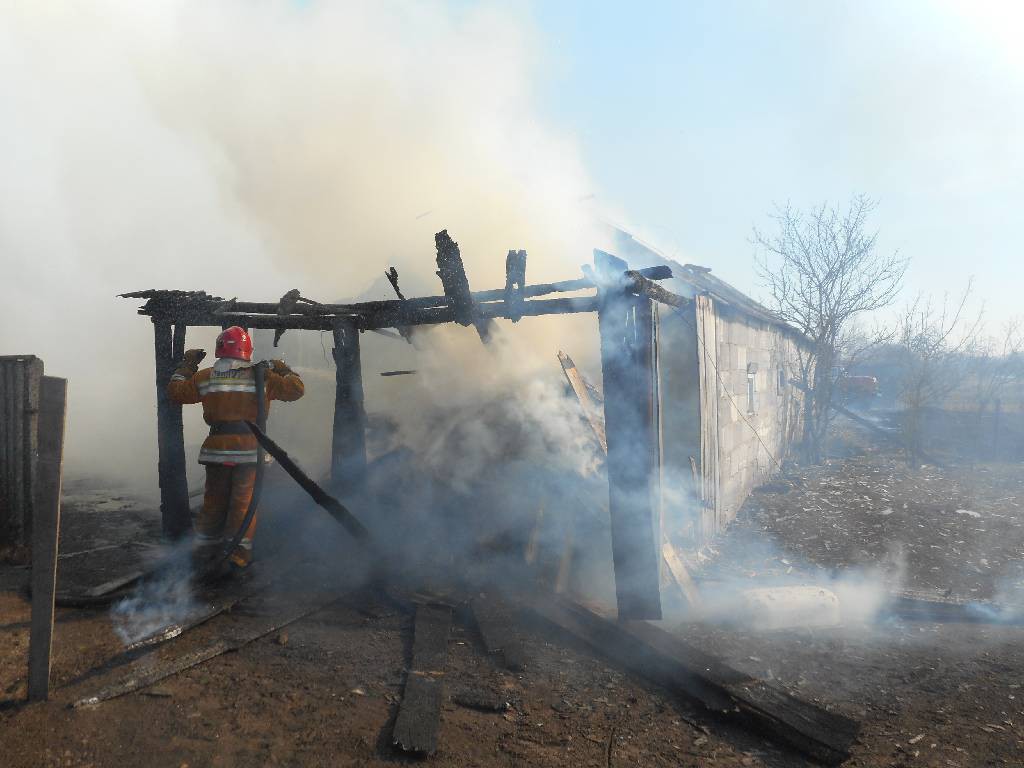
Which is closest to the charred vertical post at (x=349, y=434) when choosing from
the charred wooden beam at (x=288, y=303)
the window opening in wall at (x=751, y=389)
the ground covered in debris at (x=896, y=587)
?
the charred wooden beam at (x=288, y=303)

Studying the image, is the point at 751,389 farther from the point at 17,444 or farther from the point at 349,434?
the point at 17,444

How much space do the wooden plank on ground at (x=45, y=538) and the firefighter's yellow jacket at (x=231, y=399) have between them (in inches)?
87.9

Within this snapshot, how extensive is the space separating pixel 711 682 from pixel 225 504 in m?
4.47

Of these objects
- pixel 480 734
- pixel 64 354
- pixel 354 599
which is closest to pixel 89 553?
pixel 354 599

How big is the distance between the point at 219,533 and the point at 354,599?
143cm

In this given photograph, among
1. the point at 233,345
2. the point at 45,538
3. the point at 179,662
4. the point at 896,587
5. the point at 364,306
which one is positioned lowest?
the point at 896,587

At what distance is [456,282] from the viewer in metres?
5.69

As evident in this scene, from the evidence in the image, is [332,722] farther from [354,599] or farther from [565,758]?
[354,599]

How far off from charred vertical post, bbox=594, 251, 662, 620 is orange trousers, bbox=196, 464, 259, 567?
11.1ft

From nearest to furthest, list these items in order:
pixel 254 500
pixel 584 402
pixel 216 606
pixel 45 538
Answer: pixel 45 538
pixel 216 606
pixel 254 500
pixel 584 402

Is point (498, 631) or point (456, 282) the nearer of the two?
point (498, 631)

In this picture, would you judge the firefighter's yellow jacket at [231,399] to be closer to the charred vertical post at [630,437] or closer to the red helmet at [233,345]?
the red helmet at [233,345]

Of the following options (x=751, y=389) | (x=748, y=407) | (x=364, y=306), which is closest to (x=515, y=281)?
(x=364, y=306)

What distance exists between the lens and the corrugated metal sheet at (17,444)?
6.33 m
